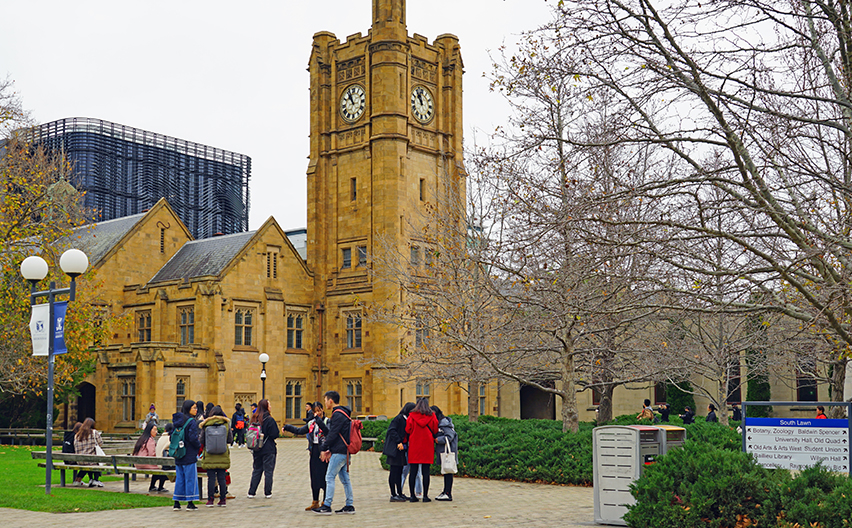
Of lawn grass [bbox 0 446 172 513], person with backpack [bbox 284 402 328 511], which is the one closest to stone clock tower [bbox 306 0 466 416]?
lawn grass [bbox 0 446 172 513]

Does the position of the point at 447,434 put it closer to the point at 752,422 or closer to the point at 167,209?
the point at 752,422

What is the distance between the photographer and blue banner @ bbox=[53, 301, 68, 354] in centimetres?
1694

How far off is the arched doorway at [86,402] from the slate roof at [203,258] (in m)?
6.98

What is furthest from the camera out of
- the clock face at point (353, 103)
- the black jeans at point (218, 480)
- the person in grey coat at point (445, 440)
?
the clock face at point (353, 103)

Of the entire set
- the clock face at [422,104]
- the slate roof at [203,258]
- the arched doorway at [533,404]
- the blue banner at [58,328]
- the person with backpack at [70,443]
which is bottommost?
the arched doorway at [533,404]

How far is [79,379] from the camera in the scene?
139 ft

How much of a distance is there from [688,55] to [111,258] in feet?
141

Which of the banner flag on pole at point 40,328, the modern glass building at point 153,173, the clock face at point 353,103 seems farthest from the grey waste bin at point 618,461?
the modern glass building at point 153,173

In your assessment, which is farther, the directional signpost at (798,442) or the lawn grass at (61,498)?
the lawn grass at (61,498)

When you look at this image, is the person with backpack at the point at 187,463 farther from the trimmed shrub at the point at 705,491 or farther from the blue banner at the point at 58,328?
the trimmed shrub at the point at 705,491

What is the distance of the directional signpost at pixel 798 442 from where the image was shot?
35.9 feet

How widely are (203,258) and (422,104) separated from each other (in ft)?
49.5

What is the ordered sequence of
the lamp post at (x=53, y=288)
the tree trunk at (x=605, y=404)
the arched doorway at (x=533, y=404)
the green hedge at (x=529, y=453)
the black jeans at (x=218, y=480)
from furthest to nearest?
the arched doorway at (x=533, y=404) < the tree trunk at (x=605, y=404) < the green hedge at (x=529, y=453) < the lamp post at (x=53, y=288) < the black jeans at (x=218, y=480)

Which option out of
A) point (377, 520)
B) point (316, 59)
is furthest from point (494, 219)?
point (316, 59)
